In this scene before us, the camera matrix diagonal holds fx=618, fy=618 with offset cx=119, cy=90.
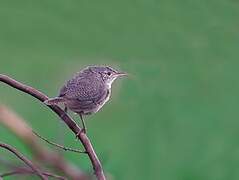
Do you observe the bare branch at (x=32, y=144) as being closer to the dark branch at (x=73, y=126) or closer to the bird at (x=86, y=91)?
the bird at (x=86, y=91)

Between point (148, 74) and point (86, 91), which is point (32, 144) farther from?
point (148, 74)

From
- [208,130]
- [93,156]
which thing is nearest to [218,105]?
[208,130]

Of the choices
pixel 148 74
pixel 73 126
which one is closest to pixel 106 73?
pixel 73 126

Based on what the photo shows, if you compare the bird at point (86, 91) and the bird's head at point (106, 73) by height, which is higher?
the bird's head at point (106, 73)

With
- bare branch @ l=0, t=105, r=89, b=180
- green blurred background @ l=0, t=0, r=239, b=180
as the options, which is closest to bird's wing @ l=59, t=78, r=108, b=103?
bare branch @ l=0, t=105, r=89, b=180

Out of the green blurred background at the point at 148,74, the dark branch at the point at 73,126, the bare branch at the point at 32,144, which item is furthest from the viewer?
the green blurred background at the point at 148,74

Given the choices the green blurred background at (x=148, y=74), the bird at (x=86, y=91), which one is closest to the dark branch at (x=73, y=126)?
the bird at (x=86, y=91)
